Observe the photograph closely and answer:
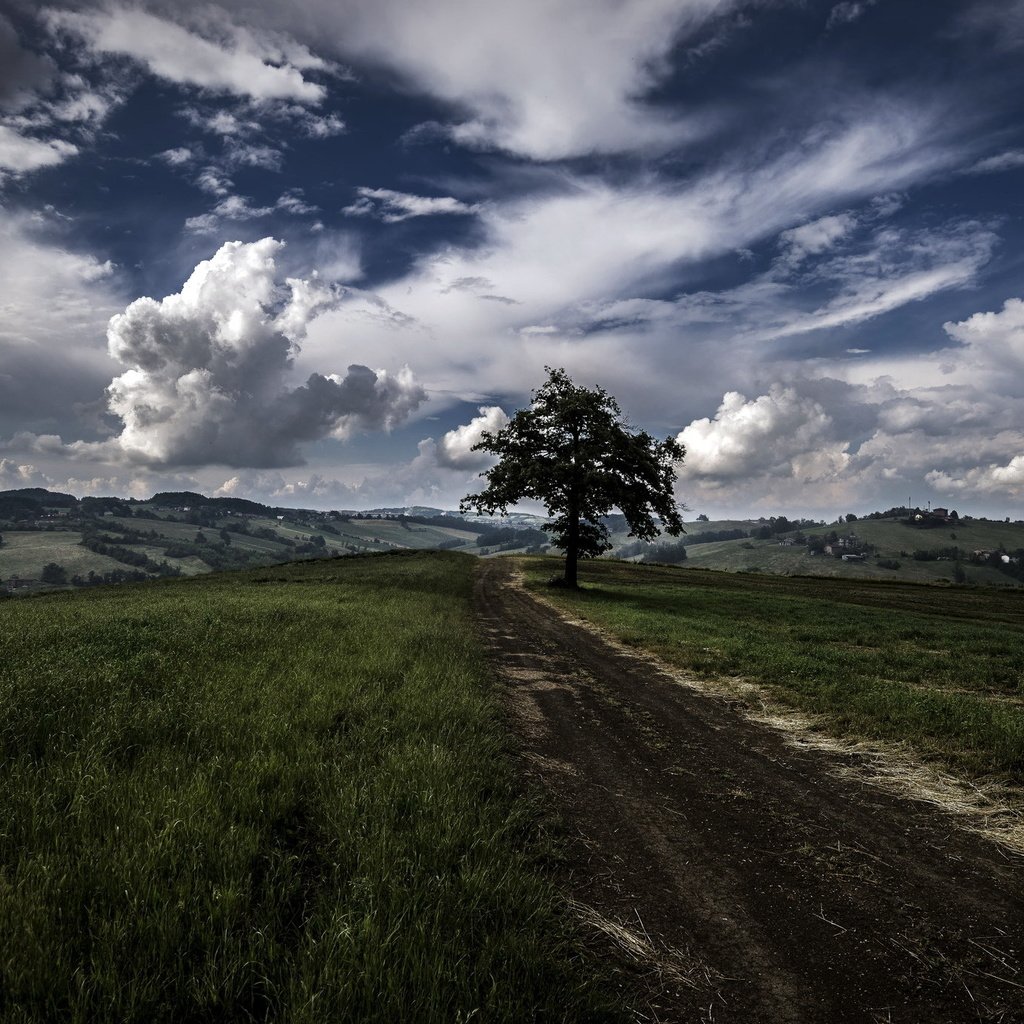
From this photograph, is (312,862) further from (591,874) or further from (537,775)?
(537,775)

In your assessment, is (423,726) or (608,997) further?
(423,726)

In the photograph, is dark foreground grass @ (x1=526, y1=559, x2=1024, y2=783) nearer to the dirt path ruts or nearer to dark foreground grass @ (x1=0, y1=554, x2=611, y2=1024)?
the dirt path ruts

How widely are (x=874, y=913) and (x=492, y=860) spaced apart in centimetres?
337

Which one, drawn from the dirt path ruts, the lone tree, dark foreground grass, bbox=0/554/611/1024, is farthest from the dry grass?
the lone tree

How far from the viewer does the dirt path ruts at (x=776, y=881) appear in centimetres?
371

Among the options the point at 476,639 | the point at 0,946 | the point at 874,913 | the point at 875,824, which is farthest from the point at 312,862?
the point at 476,639

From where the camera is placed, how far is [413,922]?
3.74m

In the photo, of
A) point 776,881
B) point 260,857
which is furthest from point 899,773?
point 260,857

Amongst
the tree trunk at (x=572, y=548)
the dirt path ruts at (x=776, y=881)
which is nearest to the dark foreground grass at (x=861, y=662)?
the dirt path ruts at (x=776, y=881)

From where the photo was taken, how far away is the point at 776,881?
4996mm

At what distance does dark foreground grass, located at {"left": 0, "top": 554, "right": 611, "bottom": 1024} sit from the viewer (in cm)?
318

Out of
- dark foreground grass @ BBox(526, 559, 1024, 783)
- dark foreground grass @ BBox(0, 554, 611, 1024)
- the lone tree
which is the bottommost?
dark foreground grass @ BBox(526, 559, 1024, 783)

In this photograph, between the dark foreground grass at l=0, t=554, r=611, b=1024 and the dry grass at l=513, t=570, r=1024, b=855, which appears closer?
the dark foreground grass at l=0, t=554, r=611, b=1024

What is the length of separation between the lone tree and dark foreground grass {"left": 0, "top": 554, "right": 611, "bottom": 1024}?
2685 cm
